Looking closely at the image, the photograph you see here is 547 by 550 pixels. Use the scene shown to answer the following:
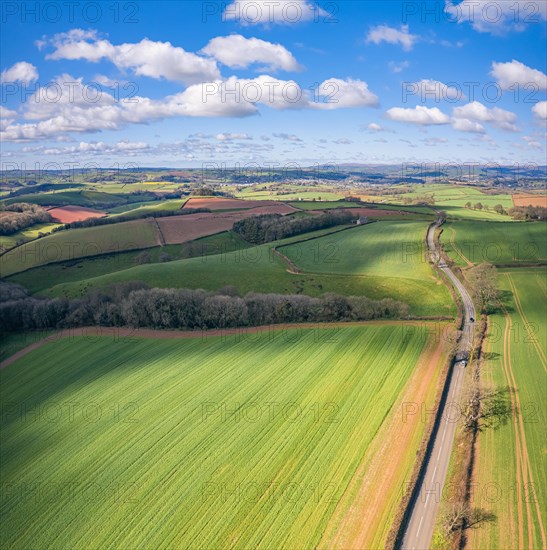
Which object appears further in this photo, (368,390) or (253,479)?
(368,390)

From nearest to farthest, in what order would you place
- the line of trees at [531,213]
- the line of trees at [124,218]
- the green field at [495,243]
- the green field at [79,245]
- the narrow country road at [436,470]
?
the narrow country road at [436,470], the green field at [495,243], the green field at [79,245], the line of trees at [531,213], the line of trees at [124,218]

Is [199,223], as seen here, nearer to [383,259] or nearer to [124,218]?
[124,218]

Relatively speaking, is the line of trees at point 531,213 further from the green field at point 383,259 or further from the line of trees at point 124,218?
the line of trees at point 124,218

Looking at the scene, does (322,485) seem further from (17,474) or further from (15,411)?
(15,411)

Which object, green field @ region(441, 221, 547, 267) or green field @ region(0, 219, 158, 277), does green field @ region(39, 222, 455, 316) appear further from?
green field @ region(0, 219, 158, 277)

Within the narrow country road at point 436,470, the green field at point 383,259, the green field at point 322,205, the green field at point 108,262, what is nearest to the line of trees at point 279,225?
the green field at point 108,262

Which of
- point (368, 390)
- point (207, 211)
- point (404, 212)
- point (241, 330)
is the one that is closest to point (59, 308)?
point (241, 330)

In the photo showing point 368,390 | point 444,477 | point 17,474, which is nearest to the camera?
point 444,477
